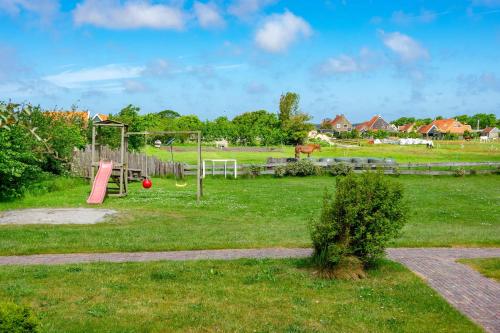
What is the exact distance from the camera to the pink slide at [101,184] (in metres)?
22.8

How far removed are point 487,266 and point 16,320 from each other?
954 cm

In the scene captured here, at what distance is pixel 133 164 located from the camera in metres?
34.1

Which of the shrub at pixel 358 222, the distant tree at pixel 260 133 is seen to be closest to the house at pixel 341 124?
the distant tree at pixel 260 133

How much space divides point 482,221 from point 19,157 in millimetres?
17767

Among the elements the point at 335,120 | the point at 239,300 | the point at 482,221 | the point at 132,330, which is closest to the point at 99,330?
the point at 132,330

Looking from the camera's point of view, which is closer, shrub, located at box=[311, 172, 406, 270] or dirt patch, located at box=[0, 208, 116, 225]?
shrub, located at box=[311, 172, 406, 270]

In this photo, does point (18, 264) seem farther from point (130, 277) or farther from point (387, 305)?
point (387, 305)

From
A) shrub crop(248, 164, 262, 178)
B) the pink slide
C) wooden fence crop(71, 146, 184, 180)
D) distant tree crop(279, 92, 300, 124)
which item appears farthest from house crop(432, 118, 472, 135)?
the pink slide

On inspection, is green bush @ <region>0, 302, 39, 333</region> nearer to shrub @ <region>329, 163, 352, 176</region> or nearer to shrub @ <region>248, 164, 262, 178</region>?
shrub @ <region>248, 164, 262, 178</region>

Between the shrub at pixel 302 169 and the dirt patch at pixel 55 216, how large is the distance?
17.8 m

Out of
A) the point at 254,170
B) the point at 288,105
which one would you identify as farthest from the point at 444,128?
the point at 254,170

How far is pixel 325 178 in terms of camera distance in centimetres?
3534

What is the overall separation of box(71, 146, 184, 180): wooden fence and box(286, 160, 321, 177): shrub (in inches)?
280

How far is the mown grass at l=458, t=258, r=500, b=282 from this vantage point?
10.6 meters
